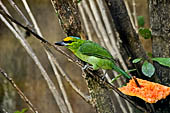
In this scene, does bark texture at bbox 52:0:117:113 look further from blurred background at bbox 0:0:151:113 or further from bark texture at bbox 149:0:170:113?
blurred background at bbox 0:0:151:113

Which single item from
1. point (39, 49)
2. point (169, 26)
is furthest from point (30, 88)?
point (169, 26)

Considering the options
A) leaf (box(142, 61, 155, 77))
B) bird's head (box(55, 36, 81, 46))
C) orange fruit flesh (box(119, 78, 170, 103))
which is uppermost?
bird's head (box(55, 36, 81, 46))

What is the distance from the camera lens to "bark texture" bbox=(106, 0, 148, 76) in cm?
115

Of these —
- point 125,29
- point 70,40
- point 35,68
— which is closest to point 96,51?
point 125,29

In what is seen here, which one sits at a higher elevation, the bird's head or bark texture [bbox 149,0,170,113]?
the bird's head

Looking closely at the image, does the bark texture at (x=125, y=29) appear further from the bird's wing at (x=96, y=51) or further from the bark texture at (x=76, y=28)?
the bark texture at (x=76, y=28)

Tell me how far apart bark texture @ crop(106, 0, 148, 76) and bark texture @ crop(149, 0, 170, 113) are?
0.09 meters

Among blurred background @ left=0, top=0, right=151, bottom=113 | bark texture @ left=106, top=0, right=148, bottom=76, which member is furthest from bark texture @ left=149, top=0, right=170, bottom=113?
blurred background @ left=0, top=0, right=151, bottom=113

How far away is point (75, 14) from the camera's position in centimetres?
90

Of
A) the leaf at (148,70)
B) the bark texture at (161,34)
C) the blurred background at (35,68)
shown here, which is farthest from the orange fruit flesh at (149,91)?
the blurred background at (35,68)

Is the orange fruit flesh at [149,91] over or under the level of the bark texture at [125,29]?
under

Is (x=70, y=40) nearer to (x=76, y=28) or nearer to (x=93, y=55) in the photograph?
(x=76, y=28)

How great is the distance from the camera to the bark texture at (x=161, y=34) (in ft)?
3.75

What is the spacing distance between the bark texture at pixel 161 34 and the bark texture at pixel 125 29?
0.09 m
